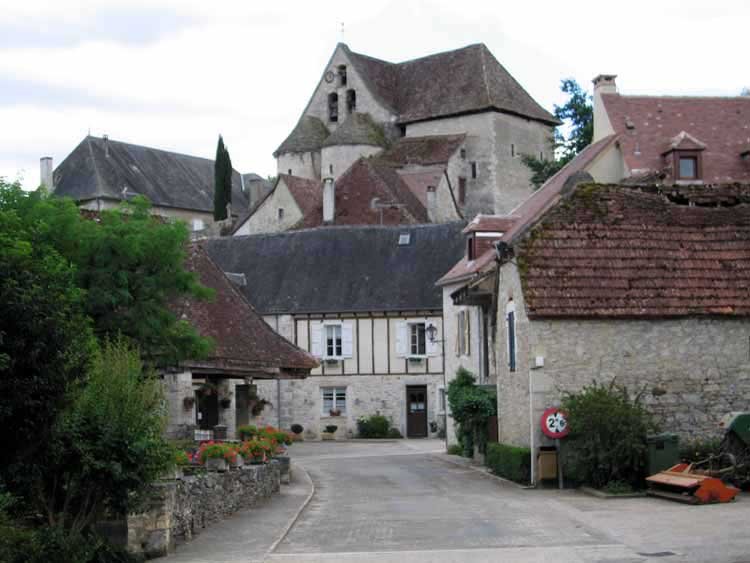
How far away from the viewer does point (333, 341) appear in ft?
147

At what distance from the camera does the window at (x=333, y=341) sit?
44719 mm

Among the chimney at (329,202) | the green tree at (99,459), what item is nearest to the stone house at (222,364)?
the green tree at (99,459)

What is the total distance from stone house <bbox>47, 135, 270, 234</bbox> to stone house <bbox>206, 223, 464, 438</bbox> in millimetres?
29264

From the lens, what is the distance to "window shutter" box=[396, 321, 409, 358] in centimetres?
4431

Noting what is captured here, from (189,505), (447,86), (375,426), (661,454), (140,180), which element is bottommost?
(189,505)

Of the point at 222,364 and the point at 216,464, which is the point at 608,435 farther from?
the point at 222,364

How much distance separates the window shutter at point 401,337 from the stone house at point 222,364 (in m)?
14.7

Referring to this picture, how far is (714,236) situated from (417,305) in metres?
22.2

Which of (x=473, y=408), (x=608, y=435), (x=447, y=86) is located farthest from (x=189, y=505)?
(x=447, y=86)

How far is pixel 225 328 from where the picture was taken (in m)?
27.0

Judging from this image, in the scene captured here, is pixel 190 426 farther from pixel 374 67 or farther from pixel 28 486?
pixel 374 67

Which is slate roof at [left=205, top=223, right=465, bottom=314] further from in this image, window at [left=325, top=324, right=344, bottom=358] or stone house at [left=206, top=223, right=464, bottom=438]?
Answer: window at [left=325, top=324, right=344, bottom=358]

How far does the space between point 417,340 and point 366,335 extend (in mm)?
1897

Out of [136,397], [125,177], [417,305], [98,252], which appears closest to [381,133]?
[125,177]
